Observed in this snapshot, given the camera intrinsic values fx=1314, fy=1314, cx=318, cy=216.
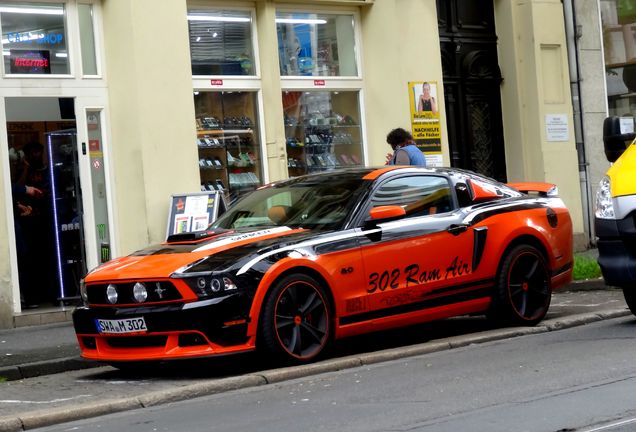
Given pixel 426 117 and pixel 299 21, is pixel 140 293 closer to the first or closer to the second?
pixel 299 21

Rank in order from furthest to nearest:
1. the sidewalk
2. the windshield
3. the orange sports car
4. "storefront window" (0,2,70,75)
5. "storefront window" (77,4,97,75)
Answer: "storefront window" (77,4,97,75) → "storefront window" (0,2,70,75) → the sidewalk → the windshield → the orange sports car

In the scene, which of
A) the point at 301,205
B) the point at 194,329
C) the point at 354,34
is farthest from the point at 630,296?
the point at 354,34

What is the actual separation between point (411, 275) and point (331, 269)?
911 mm

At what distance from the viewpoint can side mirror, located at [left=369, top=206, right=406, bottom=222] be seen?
10.8 m

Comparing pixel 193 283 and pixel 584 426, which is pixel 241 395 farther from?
pixel 584 426

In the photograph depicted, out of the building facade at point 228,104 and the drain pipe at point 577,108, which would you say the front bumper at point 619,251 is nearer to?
the building facade at point 228,104

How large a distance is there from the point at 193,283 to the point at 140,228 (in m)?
6.16

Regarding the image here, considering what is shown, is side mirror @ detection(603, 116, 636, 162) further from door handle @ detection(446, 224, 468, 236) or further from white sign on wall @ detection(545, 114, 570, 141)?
white sign on wall @ detection(545, 114, 570, 141)

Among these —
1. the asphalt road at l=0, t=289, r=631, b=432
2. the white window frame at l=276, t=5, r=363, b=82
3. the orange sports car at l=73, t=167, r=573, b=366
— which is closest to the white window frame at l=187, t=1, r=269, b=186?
the white window frame at l=276, t=5, r=363, b=82

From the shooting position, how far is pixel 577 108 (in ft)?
70.4

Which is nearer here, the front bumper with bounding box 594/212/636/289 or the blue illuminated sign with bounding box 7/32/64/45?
the front bumper with bounding box 594/212/636/289

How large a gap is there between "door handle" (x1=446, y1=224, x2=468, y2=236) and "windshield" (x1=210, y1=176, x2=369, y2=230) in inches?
33.9

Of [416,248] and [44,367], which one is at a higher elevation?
[416,248]

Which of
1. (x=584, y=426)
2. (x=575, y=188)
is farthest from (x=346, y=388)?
(x=575, y=188)
